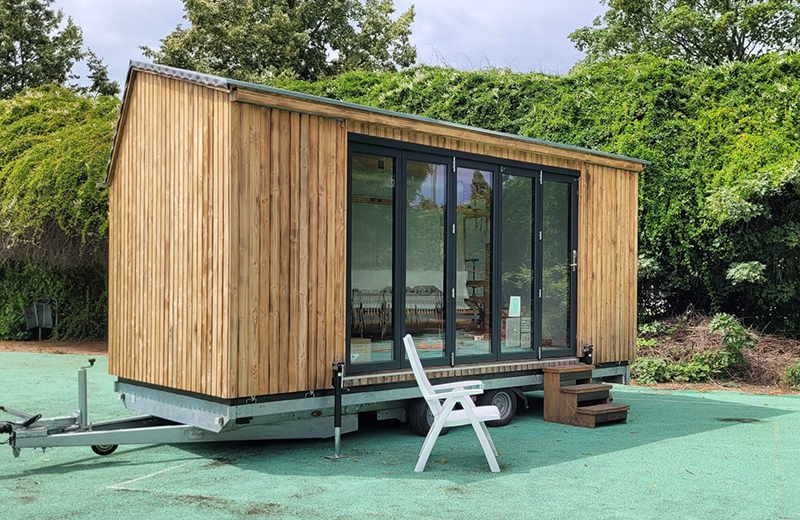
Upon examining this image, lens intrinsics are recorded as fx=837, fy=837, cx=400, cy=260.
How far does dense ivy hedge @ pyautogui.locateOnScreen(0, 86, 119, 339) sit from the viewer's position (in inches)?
576

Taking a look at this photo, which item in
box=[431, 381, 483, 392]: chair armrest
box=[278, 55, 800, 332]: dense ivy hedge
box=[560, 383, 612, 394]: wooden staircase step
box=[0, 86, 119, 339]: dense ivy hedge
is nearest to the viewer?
box=[431, 381, 483, 392]: chair armrest

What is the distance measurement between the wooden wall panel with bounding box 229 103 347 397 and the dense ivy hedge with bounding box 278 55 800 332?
8.12m

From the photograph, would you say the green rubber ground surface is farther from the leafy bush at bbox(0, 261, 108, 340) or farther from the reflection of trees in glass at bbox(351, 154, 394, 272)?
the leafy bush at bbox(0, 261, 108, 340)

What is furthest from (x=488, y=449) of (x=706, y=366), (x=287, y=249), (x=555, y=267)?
(x=706, y=366)

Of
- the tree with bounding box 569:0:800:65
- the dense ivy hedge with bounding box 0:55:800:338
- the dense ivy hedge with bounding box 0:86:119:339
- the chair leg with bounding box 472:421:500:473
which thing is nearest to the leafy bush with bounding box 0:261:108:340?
the dense ivy hedge with bounding box 0:86:119:339

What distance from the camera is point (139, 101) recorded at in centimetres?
725

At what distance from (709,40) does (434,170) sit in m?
20.4

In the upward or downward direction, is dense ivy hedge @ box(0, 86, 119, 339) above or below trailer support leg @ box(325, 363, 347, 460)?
above

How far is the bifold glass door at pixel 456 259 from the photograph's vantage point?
23.9 feet

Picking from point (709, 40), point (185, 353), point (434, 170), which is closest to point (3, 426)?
point (185, 353)

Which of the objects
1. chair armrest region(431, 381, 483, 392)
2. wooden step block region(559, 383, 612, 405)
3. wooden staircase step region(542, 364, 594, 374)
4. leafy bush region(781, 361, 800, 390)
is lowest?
leafy bush region(781, 361, 800, 390)

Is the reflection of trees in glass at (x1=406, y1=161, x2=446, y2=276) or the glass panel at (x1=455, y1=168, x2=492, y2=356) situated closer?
the reflection of trees in glass at (x1=406, y1=161, x2=446, y2=276)

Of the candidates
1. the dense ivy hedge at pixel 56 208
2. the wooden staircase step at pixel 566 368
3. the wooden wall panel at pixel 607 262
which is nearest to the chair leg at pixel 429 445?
the wooden staircase step at pixel 566 368

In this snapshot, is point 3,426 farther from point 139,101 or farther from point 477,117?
point 477,117
